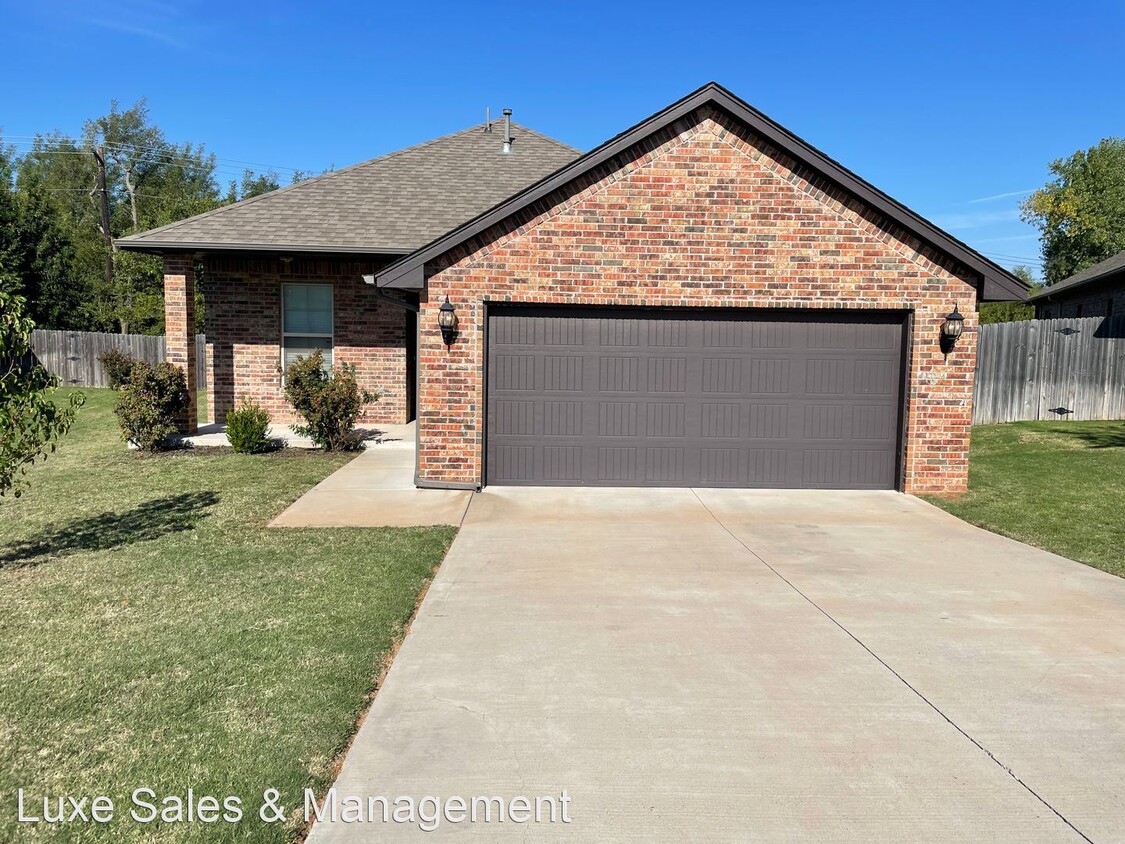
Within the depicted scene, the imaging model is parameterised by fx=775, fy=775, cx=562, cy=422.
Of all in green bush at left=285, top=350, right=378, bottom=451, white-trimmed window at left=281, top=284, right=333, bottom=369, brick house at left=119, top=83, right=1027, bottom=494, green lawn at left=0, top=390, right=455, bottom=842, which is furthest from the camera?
white-trimmed window at left=281, top=284, right=333, bottom=369

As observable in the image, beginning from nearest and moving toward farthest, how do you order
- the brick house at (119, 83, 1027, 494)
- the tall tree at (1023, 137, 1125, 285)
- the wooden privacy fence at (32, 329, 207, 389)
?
the brick house at (119, 83, 1027, 494) → the wooden privacy fence at (32, 329, 207, 389) → the tall tree at (1023, 137, 1125, 285)

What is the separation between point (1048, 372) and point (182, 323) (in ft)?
60.4

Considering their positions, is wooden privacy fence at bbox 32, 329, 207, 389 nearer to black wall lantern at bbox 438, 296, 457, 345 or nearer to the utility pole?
the utility pole

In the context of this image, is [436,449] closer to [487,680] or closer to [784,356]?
[784,356]

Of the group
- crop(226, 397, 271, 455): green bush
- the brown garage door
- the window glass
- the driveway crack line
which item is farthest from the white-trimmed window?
the driveway crack line

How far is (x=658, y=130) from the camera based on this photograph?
9.77 meters

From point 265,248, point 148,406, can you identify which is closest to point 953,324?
point 265,248

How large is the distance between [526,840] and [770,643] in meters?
2.57

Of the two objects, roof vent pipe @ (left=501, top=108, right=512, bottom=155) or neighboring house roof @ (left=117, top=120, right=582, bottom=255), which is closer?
neighboring house roof @ (left=117, top=120, right=582, bottom=255)

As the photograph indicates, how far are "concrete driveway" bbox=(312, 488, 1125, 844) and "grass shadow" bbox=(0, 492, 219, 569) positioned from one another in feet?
10.3

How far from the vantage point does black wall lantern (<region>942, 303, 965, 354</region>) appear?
9.90 metres

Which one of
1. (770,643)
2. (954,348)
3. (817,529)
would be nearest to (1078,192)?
(954,348)

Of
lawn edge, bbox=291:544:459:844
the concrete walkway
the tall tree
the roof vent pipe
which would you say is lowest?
lawn edge, bbox=291:544:459:844

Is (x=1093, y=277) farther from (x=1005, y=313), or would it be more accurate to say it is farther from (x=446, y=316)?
(x=446, y=316)
